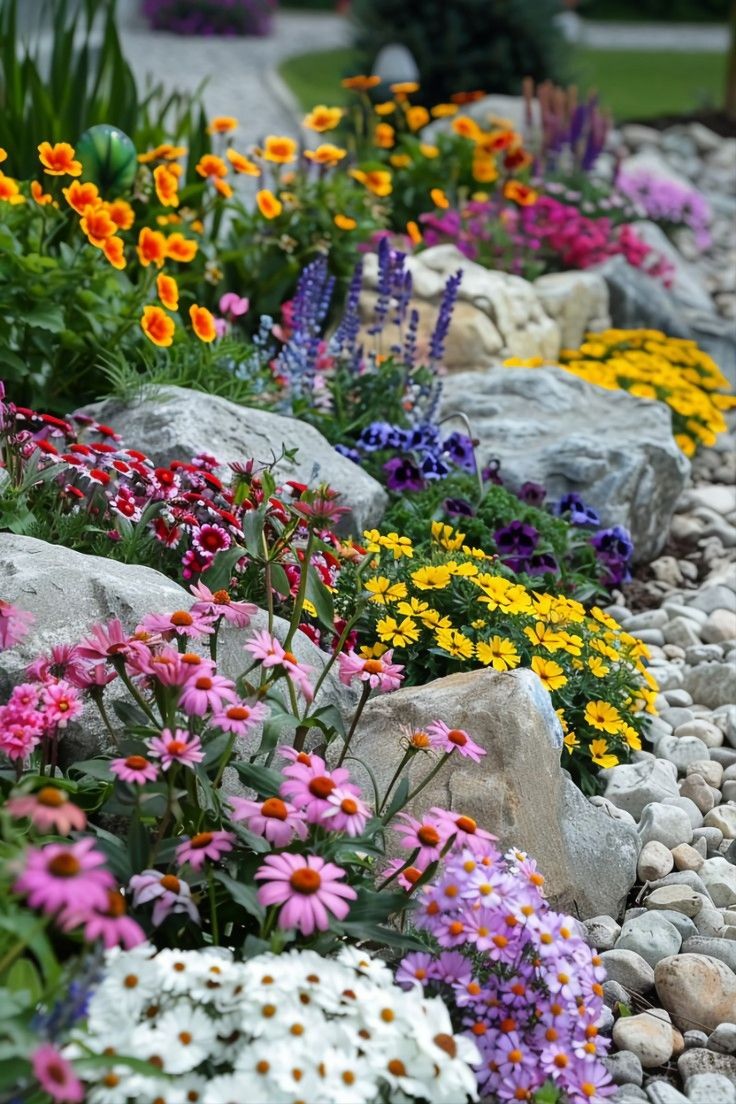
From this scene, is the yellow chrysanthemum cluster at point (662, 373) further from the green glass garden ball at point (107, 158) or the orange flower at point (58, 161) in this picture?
the orange flower at point (58, 161)

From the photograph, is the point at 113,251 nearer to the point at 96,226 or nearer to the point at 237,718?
the point at 96,226

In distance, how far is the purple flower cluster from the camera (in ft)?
6.56

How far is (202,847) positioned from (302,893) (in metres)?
0.22

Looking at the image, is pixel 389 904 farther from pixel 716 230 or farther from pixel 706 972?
pixel 716 230

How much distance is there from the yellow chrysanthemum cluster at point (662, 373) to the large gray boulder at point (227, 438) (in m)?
1.48

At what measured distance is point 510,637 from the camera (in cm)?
316

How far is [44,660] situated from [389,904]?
0.76 m

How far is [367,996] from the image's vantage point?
5.91 ft

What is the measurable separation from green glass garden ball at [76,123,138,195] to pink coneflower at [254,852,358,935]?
10.0 ft

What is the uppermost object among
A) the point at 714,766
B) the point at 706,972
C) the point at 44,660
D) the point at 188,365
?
the point at 44,660

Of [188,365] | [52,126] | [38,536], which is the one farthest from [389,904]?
[52,126]

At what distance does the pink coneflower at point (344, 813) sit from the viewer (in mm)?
1957

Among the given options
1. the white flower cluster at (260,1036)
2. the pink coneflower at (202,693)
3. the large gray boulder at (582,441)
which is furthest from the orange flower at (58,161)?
the white flower cluster at (260,1036)

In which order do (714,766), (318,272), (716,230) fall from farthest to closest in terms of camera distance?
(716,230) → (318,272) → (714,766)
